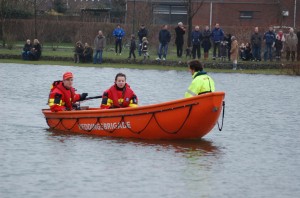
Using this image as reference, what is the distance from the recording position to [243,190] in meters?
18.0

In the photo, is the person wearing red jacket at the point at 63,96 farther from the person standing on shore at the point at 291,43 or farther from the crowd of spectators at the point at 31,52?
the crowd of spectators at the point at 31,52

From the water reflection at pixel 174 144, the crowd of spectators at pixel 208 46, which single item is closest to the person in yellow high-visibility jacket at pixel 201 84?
the water reflection at pixel 174 144

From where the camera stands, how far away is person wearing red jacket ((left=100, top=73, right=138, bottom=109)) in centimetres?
2397

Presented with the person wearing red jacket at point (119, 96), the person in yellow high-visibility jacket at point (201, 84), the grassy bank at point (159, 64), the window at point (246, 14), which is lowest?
the grassy bank at point (159, 64)

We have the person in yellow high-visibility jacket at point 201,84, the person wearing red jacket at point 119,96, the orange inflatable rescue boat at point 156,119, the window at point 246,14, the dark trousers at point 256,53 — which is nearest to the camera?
the orange inflatable rescue boat at point 156,119

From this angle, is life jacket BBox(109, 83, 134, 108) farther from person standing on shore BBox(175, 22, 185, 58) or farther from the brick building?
the brick building

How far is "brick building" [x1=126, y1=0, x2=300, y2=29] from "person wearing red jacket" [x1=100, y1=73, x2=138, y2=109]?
163ft

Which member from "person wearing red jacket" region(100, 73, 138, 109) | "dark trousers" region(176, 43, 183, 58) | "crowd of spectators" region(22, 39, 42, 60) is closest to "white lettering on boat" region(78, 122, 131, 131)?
"person wearing red jacket" region(100, 73, 138, 109)

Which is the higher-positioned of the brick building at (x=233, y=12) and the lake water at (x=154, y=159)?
the brick building at (x=233, y=12)

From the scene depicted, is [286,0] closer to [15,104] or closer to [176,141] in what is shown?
[15,104]

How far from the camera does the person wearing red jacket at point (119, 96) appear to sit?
23969mm

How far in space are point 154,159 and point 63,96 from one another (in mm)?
4507

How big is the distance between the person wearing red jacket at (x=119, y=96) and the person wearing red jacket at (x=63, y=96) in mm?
1069

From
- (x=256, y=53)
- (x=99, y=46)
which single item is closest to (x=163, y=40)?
(x=99, y=46)
